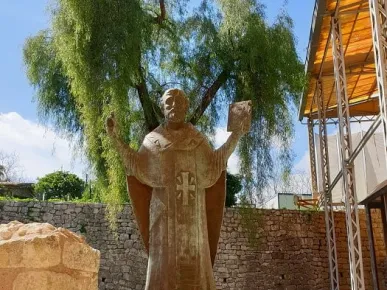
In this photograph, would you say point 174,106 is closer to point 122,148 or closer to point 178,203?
point 122,148

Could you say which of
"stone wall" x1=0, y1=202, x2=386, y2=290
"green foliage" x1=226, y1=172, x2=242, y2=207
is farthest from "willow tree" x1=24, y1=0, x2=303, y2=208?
"stone wall" x1=0, y1=202, x2=386, y2=290

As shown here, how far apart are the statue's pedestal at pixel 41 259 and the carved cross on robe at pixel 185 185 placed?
4.33 ft

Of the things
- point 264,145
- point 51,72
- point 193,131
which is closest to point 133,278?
point 264,145

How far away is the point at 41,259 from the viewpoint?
7.98 feet

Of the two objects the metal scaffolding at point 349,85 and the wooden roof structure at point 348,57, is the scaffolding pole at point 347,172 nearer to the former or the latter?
the metal scaffolding at point 349,85

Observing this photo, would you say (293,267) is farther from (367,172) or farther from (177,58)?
(367,172)

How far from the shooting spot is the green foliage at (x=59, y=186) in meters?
19.1

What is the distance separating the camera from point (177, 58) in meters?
13.9

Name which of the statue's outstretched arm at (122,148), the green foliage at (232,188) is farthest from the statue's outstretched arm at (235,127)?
the green foliage at (232,188)

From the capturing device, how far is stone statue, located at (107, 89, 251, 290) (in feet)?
12.2

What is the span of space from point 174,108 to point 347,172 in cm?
718

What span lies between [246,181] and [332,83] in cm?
499

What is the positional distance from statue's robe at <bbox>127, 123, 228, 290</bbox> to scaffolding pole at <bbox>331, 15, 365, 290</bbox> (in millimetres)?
6672

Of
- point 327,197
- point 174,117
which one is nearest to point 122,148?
point 174,117
